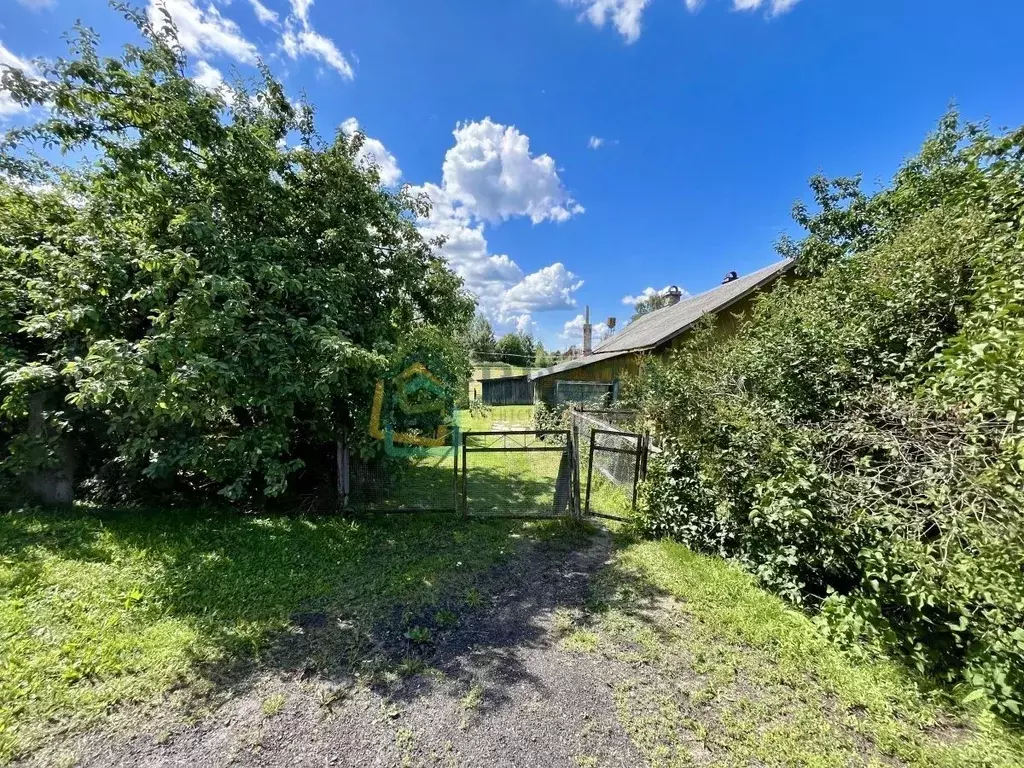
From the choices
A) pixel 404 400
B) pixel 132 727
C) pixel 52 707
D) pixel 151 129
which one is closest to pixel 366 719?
pixel 132 727

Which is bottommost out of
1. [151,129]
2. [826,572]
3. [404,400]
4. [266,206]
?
[826,572]

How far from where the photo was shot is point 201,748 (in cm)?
223

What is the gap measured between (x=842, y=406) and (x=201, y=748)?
238 inches

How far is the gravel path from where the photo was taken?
221cm

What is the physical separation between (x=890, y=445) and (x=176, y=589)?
6746 millimetres

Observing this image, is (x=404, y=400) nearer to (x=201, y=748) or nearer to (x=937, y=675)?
(x=201, y=748)

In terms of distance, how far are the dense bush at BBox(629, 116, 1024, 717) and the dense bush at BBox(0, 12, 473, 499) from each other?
426 centimetres

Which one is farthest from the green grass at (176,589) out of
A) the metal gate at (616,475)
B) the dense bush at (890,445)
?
the dense bush at (890,445)

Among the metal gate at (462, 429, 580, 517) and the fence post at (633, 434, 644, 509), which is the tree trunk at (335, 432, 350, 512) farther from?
the fence post at (633, 434, 644, 509)


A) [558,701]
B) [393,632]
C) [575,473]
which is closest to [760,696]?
[558,701]

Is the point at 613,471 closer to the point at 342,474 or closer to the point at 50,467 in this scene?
the point at 342,474

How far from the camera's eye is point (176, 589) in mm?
3715

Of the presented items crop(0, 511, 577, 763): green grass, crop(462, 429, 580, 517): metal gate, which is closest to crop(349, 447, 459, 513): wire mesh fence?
crop(0, 511, 577, 763): green grass

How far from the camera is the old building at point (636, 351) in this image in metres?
11.9
